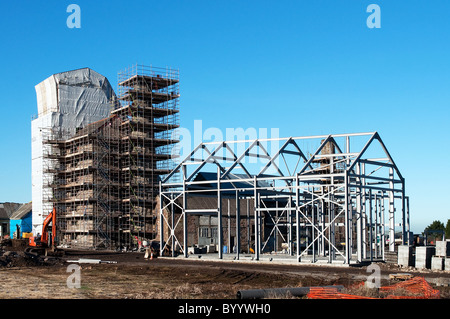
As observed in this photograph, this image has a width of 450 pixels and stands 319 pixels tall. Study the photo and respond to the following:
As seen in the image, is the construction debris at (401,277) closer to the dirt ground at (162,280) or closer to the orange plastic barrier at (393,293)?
the dirt ground at (162,280)

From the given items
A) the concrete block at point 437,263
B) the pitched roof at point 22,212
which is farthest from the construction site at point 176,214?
the pitched roof at point 22,212

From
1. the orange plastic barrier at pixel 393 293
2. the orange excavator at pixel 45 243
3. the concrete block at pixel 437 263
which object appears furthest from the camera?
the orange excavator at pixel 45 243

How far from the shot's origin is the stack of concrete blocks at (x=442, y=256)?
1092 inches

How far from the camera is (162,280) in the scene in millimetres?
22953

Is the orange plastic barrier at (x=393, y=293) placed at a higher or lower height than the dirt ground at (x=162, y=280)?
higher

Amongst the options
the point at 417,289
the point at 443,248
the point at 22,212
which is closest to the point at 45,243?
the point at 443,248

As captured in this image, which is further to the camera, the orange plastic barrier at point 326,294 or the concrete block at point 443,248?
the concrete block at point 443,248

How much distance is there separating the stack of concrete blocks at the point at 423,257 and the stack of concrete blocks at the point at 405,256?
0.44m

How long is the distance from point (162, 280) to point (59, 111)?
48872 millimetres

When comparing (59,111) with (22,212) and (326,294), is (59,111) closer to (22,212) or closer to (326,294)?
(22,212)

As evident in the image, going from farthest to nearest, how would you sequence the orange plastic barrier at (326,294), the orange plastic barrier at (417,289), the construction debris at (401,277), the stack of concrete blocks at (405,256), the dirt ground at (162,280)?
the stack of concrete blocks at (405,256) < the construction debris at (401,277) < the dirt ground at (162,280) < the orange plastic barrier at (417,289) < the orange plastic barrier at (326,294)

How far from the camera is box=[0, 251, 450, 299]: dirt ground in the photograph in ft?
58.5

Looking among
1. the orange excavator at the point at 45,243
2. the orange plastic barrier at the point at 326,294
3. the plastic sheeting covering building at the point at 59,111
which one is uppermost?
the plastic sheeting covering building at the point at 59,111
